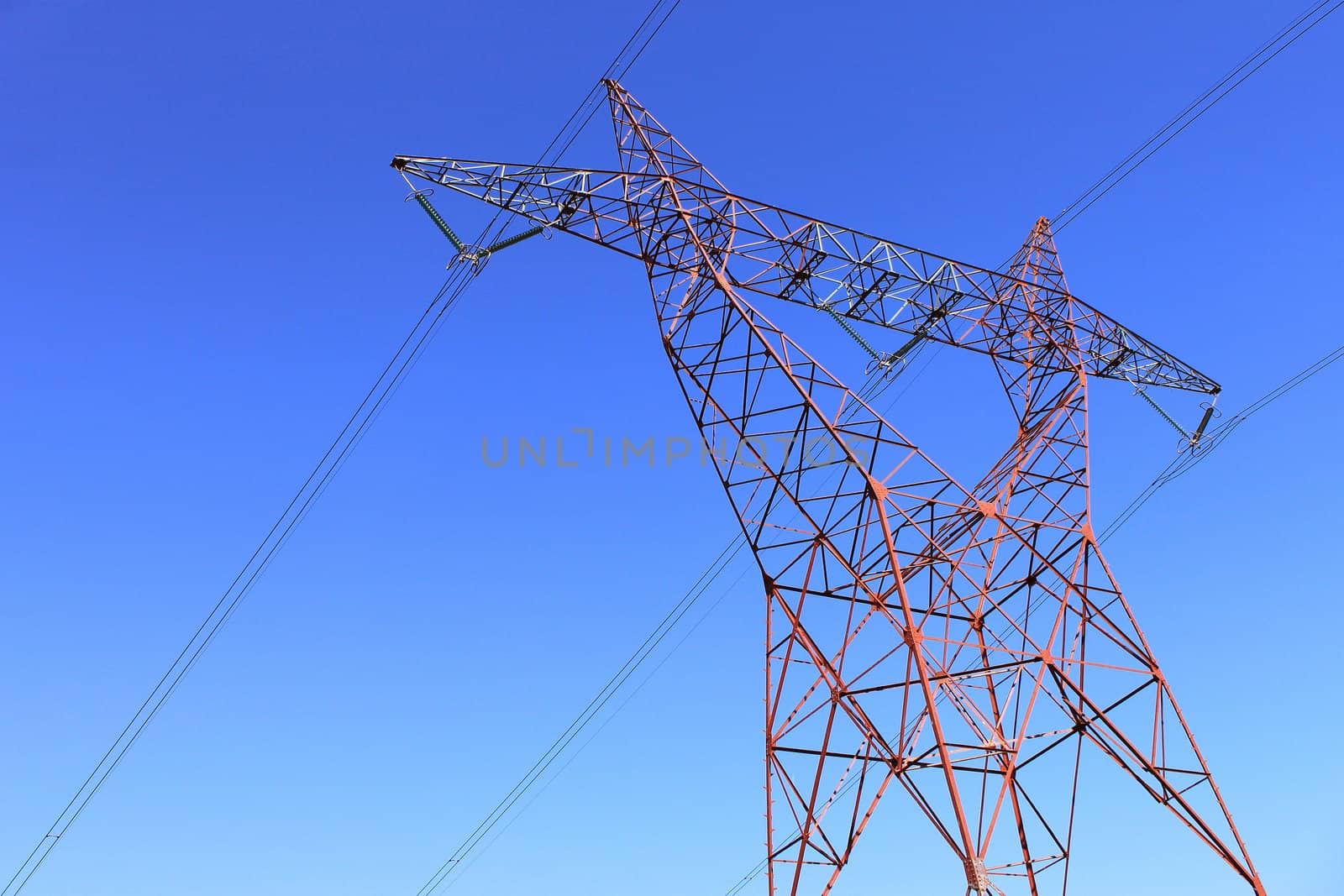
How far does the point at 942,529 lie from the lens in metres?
20.4

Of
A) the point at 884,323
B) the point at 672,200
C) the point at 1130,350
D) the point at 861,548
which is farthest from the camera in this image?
the point at 1130,350

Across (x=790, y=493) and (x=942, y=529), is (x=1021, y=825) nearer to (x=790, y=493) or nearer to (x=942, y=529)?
(x=942, y=529)

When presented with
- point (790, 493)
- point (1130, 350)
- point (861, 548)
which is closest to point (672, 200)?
point (790, 493)

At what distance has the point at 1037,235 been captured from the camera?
89.5 ft

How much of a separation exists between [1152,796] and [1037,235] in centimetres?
1605

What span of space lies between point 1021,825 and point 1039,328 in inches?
501

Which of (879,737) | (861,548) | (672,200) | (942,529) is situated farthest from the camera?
(672,200)

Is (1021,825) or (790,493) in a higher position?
(790,493)

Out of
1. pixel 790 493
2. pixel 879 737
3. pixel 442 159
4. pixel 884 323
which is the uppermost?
pixel 442 159

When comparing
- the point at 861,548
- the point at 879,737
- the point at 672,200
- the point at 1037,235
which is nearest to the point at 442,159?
the point at 672,200

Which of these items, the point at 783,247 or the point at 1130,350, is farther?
the point at 1130,350

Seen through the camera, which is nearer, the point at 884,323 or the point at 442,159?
the point at 442,159

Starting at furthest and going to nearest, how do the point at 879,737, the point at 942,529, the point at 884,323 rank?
the point at 884,323, the point at 942,529, the point at 879,737

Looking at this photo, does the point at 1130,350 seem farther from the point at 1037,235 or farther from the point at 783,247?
the point at 783,247
